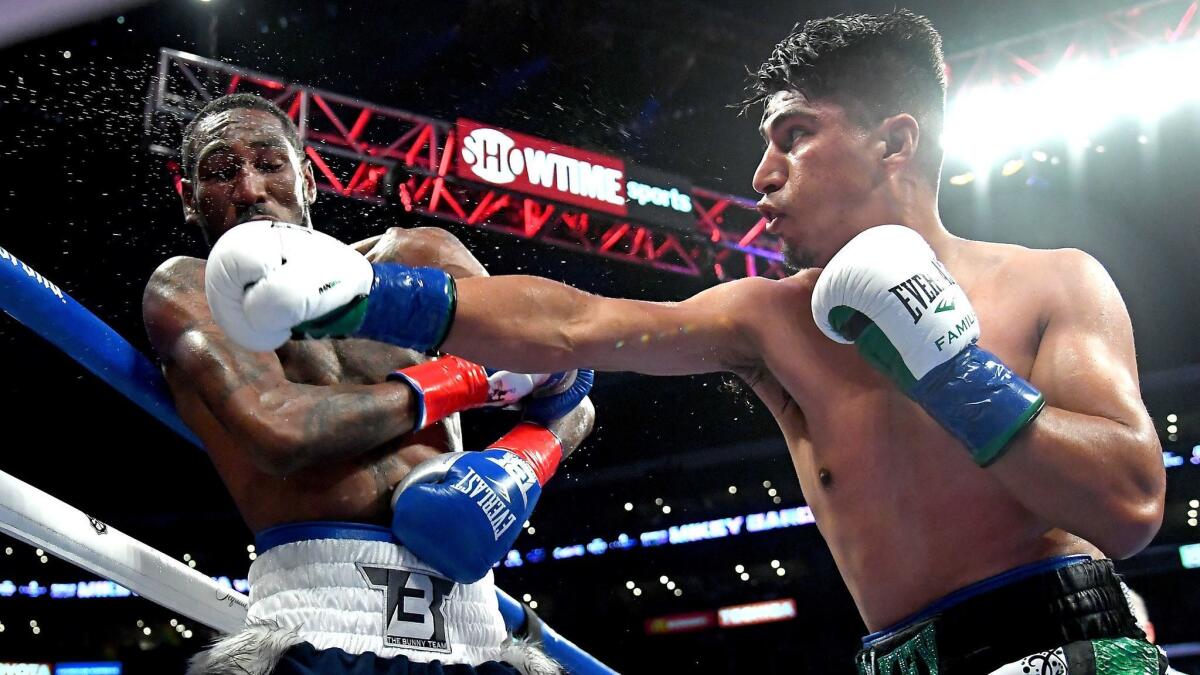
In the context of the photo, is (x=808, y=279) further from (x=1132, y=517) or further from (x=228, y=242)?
(x=228, y=242)

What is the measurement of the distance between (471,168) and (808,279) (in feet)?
25.0

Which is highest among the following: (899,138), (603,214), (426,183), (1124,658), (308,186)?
(603,214)

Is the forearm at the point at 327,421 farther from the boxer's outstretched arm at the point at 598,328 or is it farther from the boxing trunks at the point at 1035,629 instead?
the boxing trunks at the point at 1035,629

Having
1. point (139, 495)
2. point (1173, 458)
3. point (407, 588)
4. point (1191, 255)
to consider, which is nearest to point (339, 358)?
point (407, 588)

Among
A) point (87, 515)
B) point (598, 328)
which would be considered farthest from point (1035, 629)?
point (87, 515)

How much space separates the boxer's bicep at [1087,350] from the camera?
5.01 feet

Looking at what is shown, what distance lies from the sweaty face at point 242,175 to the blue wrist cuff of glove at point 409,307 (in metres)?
0.88

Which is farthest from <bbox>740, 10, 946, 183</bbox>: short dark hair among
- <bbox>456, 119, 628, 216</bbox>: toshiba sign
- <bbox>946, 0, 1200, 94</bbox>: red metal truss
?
<bbox>456, 119, 628, 216</bbox>: toshiba sign

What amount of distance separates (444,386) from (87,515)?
2.10 ft

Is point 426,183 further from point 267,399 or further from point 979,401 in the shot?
point 979,401

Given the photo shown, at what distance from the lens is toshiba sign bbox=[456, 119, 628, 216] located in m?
9.24

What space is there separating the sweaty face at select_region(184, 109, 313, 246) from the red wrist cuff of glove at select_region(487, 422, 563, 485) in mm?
669

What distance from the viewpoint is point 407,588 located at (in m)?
1.78

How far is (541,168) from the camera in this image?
9.83 m
